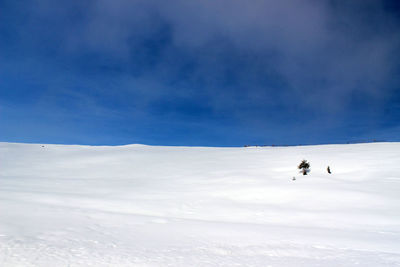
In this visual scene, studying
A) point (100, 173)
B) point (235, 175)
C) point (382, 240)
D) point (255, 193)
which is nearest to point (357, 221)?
point (382, 240)

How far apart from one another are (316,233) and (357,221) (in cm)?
190

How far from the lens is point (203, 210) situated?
686 centimetres

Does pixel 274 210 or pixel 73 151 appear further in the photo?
pixel 73 151

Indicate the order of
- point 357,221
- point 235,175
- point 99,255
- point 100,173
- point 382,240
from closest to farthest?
point 99,255, point 382,240, point 357,221, point 235,175, point 100,173

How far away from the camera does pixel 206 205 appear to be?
7387 millimetres

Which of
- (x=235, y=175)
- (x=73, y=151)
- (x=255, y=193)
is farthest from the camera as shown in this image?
(x=73, y=151)

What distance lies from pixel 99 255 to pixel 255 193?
6.40 metres

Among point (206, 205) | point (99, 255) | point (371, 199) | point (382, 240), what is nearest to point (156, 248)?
point (99, 255)

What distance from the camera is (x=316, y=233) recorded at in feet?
15.4

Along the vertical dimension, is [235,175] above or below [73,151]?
below

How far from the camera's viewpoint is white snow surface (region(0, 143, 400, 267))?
315cm

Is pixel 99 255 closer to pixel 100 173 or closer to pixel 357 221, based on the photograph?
pixel 357 221

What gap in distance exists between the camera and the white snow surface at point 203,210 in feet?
10.3

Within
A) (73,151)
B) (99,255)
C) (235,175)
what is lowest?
(99,255)
